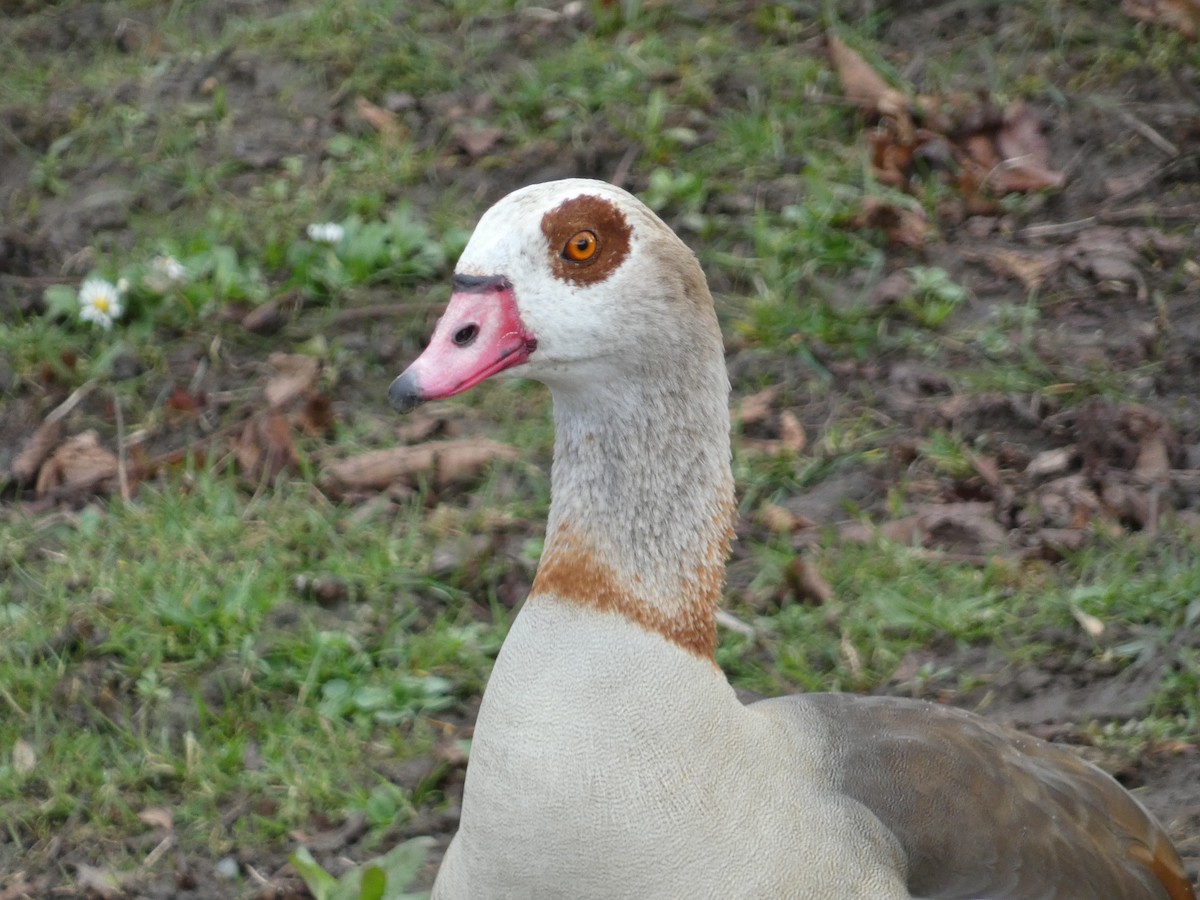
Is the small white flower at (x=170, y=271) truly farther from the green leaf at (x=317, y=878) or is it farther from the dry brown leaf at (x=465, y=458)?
the green leaf at (x=317, y=878)

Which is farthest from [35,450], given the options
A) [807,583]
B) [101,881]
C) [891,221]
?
[891,221]

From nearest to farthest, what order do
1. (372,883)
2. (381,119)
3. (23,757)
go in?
(372,883), (23,757), (381,119)

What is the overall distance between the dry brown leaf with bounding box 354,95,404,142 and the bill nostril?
347 cm

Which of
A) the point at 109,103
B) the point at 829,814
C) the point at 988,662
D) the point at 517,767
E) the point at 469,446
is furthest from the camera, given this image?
the point at 109,103

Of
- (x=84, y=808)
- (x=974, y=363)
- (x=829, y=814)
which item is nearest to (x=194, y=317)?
(x=84, y=808)

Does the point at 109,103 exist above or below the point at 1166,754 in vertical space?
above

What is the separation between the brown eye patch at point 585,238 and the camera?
252 cm

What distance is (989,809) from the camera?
2807mm

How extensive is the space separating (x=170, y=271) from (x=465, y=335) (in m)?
2.95

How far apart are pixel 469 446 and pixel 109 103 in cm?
240

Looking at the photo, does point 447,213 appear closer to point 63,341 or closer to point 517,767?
point 63,341

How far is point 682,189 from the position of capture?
5.43 m

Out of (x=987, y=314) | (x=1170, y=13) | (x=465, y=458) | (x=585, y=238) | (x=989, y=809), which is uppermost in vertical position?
(x=585, y=238)

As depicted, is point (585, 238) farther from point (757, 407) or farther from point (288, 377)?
point (288, 377)
